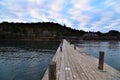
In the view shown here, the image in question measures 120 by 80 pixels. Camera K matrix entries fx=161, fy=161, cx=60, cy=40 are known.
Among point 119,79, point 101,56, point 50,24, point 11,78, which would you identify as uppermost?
point 50,24

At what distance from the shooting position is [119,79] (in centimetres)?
759

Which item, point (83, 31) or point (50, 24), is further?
point (50, 24)

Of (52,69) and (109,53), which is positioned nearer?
(52,69)

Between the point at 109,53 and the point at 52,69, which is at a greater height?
the point at 52,69

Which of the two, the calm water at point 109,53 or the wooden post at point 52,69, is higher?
the wooden post at point 52,69

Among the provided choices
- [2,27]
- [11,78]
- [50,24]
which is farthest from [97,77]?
[50,24]

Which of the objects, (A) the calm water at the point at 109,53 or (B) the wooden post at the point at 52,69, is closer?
(B) the wooden post at the point at 52,69

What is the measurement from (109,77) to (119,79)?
456mm

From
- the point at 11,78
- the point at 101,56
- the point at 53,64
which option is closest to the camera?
the point at 53,64

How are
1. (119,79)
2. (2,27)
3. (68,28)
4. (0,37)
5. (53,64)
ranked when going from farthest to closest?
(68,28) < (2,27) < (0,37) < (119,79) < (53,64)

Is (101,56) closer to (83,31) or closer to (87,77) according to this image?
(87,77)

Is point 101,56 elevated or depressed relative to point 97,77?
elevated

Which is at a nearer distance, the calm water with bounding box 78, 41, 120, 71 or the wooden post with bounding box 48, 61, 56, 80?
the wooden post with bounding box 48, 61, 56, 80

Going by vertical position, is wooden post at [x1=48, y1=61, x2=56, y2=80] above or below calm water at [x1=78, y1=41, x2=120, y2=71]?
above
